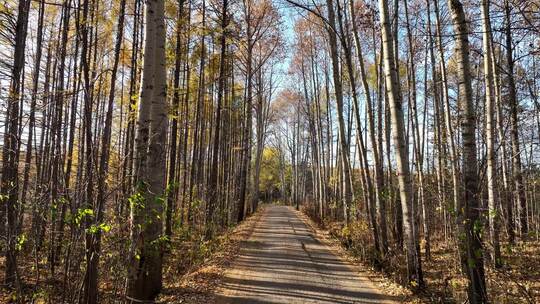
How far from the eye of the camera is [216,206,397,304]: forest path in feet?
19.0

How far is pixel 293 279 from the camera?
6.91 metres

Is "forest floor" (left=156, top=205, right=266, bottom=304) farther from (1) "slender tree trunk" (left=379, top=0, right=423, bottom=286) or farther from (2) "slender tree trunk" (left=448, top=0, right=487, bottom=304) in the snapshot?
(2) "slender tree trunk" (left=448, top=0, right=487, bottom=304)

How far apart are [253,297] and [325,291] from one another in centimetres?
133

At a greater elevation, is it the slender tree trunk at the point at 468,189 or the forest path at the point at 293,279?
the slender tree trunk at the point at 468,189

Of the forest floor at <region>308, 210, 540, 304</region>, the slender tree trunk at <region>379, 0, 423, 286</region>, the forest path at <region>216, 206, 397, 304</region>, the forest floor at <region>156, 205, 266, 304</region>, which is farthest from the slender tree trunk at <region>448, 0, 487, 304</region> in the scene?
the forest floor at <region>156, 205, 266, 304</region>

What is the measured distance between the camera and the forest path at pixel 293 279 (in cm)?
580

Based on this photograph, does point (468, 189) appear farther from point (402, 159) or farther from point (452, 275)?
point (452, 275)

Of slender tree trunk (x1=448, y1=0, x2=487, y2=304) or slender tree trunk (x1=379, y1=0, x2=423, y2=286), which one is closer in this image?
slender tree trunk (x1=448, y1=0, x2=487, y2=304)

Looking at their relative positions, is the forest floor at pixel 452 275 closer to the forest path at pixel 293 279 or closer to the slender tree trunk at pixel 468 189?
the slender tree trunk at pixel 468 189

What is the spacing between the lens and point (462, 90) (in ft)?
15.3

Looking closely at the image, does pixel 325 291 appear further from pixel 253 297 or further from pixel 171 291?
pixel 171 291

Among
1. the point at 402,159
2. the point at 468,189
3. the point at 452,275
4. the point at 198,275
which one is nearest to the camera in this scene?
the point at 468,189

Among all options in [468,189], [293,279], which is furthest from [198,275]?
[468,189]

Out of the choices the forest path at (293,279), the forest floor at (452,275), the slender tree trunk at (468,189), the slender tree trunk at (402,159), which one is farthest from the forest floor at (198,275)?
the slender tree trunk at (468,189)
